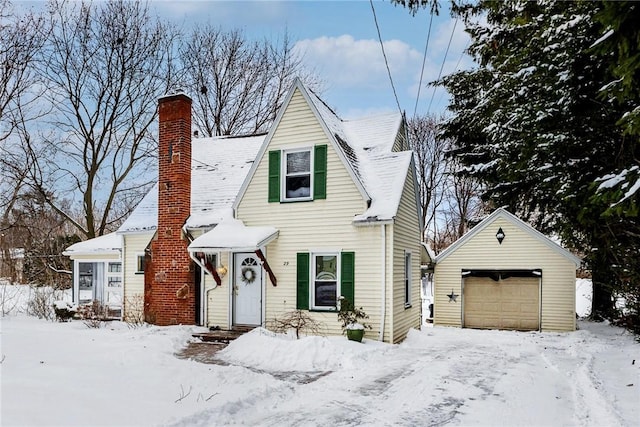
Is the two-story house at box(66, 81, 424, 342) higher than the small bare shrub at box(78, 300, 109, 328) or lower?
higher

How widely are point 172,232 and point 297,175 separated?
3999 mm

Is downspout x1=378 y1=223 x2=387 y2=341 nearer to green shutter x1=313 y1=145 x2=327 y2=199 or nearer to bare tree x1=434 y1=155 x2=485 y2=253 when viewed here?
green shutter x1=313 y1=145 x2=327 y2=199

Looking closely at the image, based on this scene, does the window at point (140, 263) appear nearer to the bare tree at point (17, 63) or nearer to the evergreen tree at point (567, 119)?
the bare tree at point (17, 63)

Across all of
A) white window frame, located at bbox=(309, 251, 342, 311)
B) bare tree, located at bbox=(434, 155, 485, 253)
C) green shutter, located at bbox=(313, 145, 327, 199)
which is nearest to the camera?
white window frame, located at bbox=(309, 251, 342, 311)

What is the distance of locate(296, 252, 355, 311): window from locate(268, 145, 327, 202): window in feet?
5.42

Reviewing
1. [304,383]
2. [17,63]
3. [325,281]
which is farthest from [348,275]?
[17,63]

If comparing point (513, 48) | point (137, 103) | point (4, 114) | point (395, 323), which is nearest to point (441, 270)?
point (395, 323)

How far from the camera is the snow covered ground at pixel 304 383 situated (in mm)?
5426

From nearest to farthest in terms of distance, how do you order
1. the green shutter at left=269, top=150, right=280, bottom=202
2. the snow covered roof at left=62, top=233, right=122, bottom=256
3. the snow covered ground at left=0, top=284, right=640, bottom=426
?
the snow covered ground at left=0, top=284, right=640, bottom=426 → the green shutter at left=269, top=150, right=280, bottom=202 → the snow covered roof at left=62, top=233, right=122, bottom=256

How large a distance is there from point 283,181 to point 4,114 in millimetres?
13560

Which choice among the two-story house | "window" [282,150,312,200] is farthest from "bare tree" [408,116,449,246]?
"window" [282,150,312,200]

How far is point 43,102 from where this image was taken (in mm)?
20000

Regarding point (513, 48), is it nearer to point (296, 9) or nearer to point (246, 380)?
point (296, 9)

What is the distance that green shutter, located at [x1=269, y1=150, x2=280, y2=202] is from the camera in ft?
40.5
